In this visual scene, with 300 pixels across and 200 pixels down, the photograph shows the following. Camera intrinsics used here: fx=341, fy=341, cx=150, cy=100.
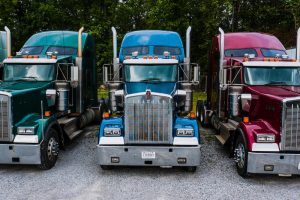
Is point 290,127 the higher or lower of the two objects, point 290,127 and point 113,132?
the higher

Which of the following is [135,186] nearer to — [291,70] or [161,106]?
[161,106]

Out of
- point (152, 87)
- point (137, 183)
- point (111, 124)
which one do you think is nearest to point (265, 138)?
point (137, 183)

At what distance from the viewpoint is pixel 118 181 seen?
7238mm

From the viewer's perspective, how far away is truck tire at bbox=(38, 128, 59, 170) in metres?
7.64

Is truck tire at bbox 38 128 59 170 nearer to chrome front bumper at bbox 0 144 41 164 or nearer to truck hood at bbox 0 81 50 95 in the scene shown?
chrome front bumper at bbox 0 144 41 164

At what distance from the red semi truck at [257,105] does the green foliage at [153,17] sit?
19014 mm

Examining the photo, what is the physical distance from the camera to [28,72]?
9500 mm

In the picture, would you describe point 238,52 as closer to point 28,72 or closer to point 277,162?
point 277,162

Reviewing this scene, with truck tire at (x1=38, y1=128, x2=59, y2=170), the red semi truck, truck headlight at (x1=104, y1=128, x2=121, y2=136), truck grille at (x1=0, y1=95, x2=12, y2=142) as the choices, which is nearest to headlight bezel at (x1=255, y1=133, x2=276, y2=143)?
the red semi truck

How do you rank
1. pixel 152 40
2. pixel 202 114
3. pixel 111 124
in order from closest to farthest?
pixel 111 124 < pixel 152 40 < pixel 202 114

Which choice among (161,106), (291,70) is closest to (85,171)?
(161,106)

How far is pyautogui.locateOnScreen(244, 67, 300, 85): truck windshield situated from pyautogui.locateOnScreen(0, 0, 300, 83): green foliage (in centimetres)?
2196

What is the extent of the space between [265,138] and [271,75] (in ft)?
7.79

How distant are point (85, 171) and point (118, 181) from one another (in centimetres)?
106
